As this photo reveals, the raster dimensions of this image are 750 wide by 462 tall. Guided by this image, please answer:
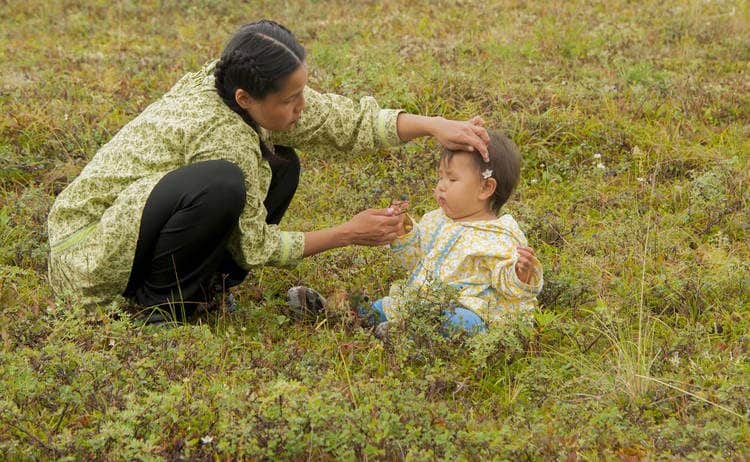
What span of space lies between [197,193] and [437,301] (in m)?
1.18

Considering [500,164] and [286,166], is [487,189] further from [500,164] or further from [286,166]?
[286,166]

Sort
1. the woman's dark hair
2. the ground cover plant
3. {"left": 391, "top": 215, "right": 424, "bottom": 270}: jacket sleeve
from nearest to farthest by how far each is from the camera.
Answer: the ground cover plant
the woman's dark hair
{"left": 391, "top": 215, "right": 424, "bottom": 270}: jacket sleeve

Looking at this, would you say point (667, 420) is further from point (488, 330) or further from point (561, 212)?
point (561, 212)

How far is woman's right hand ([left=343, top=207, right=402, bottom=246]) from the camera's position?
405 centimetres

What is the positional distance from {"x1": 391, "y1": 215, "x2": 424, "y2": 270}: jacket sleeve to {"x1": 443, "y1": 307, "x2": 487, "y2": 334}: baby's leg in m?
0.51

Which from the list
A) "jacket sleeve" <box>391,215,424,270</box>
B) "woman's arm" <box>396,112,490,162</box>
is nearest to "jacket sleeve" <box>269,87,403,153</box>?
"woman's arm" <box>396,112,490,162</box>

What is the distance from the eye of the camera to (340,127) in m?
4.45

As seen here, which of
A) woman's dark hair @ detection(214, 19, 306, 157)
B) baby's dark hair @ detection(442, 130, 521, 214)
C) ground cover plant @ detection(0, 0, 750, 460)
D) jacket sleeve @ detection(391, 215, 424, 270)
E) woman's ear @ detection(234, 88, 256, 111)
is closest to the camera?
ground cover plant @ detection(0, 0, 750, 460)

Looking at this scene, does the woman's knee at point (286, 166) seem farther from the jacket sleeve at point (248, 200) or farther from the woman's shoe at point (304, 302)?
the woman's shoe at point (304, 302)

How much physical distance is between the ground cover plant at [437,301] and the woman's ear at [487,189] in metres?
0.59

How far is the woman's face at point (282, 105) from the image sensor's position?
387 centimetres

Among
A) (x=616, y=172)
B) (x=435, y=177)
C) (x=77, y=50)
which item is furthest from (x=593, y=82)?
(x=77, y=50)

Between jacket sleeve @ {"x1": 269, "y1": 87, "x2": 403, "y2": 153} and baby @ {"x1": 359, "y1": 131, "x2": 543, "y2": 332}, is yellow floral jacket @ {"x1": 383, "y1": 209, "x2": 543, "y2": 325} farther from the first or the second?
jacket sleeve @ {"x1": 269, "y1": 87, "x2": 403, "y2": 153}

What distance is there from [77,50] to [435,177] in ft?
14.2
